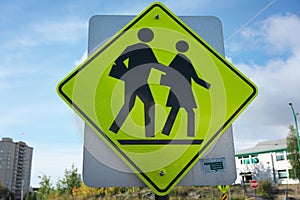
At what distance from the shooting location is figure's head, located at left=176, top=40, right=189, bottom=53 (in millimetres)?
1561

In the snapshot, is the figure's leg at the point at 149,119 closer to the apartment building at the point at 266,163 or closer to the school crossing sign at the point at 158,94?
the school crossing sign at the point at 158,94

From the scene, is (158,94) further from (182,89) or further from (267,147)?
(267,147)

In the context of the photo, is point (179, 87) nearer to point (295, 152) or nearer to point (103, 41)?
point (103, 41)

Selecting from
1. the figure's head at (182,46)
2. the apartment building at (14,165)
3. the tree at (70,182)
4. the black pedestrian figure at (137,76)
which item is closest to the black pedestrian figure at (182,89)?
the figure's head at (182,46)

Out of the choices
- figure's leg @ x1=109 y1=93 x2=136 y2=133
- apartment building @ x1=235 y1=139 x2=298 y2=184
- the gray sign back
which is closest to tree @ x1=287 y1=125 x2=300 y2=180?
apartment building @ x1=235 y1=139 x2=298 y2=184

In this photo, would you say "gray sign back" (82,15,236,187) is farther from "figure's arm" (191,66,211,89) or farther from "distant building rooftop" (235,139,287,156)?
"distant building rooftop" (235,139,287,156)

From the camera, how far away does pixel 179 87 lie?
1.48 metres

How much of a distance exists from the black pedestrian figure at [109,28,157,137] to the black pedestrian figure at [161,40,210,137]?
0.10 metres

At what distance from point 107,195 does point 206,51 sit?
719 inches

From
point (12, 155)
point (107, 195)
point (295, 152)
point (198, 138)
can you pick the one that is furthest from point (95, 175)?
point (12, 155)

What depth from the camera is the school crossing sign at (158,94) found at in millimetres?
1344

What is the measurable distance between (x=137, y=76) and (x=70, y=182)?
24.7 meters

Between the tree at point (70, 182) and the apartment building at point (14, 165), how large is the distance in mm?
46540

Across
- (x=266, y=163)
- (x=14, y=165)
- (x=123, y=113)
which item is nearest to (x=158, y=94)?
(x=123, y=113)
